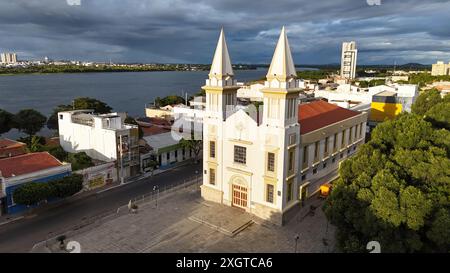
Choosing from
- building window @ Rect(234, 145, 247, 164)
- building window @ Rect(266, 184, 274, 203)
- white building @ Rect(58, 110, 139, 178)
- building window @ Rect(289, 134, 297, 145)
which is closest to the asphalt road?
white building @ Rect(58, 110, 139, 178)

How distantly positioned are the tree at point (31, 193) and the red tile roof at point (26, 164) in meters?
2.05

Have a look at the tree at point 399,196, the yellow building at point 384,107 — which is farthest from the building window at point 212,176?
the yellow building at point 384,107

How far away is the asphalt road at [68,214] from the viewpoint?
24344mm

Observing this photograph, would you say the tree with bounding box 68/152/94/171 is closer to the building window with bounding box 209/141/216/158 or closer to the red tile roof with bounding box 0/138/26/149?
the red tile roof with bounding box 0/138/26/149

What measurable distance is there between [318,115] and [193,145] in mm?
15221

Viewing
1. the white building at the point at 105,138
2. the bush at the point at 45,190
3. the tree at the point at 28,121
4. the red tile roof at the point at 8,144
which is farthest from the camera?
the tree at the point at 28,121

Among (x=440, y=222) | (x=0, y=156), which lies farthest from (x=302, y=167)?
(x=0, y=156)

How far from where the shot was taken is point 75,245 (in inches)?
914

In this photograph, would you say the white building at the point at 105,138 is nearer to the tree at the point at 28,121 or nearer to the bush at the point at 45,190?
the bush at the point at 45,190

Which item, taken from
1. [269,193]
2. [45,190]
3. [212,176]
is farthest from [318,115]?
[45,190]

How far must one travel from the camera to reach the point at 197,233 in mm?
25141

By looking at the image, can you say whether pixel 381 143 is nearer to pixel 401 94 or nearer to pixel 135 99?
pixel 401 94

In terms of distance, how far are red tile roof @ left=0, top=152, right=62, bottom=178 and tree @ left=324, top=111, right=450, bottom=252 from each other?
23.7 m

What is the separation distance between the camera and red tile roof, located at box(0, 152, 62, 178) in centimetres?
2861
